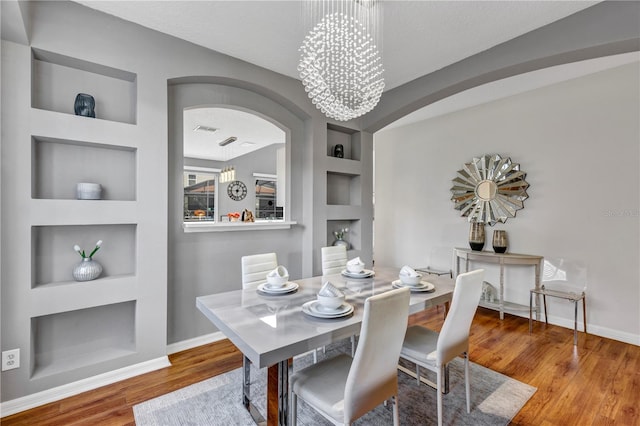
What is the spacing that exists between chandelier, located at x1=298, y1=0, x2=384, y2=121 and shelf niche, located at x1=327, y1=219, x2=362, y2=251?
6.39 ft

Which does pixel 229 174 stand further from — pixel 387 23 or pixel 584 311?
pixel 584 311

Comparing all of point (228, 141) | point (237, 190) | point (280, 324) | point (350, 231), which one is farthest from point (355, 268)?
point (237, 190)

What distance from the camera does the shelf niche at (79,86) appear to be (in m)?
2.18

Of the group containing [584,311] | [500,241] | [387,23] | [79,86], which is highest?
[387,23]

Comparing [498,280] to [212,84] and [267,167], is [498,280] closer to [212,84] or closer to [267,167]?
[212,84]

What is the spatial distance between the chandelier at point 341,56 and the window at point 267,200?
6658 millimetres

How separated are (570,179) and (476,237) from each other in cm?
122

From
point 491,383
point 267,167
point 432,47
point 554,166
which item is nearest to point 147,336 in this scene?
point 491,383

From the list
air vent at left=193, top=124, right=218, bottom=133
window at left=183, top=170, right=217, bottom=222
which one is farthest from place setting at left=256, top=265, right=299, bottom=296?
window at left=183, top=170, right=217, bottom=222

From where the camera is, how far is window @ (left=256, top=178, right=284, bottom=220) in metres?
8.84

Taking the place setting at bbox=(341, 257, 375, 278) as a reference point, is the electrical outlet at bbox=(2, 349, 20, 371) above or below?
below

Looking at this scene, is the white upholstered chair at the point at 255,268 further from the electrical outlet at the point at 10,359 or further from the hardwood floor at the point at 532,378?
the electrical outlet at the point at 10,359

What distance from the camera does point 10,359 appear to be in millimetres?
1946

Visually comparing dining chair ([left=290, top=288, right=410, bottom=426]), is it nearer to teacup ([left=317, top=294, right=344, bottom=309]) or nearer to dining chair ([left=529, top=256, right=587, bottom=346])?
teacup ([left=317, top=294, right=344, bottom=309])
